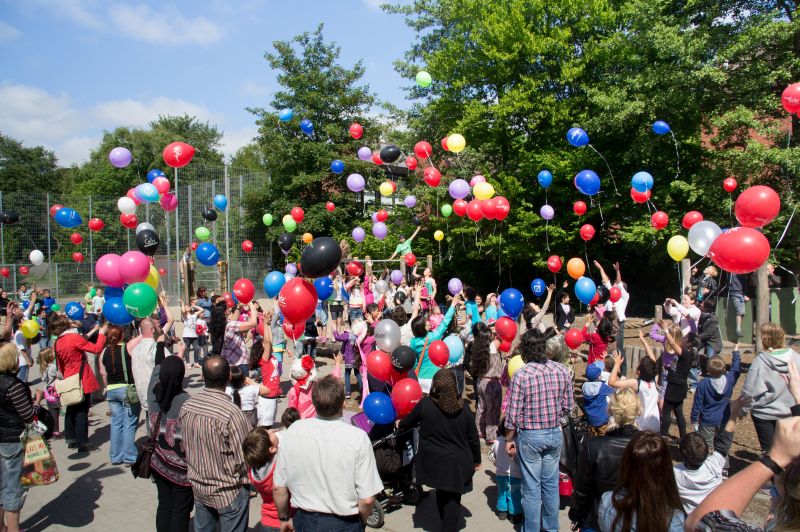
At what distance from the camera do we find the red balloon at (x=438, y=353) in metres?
6.08

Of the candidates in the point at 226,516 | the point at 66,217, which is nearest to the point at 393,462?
the point at 226,516

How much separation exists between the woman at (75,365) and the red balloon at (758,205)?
7.68 metres

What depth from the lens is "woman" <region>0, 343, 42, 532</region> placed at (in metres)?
4.24

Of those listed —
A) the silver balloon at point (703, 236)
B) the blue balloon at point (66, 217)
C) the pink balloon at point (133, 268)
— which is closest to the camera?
the pink balloon at point (133, 268)

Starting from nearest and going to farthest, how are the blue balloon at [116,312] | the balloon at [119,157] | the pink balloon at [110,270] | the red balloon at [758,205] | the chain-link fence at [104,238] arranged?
1. the red balloon at [758,205]
2. the pink balloon at [110,270]
3. the blue balloon at [116,312]
4. the balloon at [119,157]
5. the chain-link fence at [104,238]

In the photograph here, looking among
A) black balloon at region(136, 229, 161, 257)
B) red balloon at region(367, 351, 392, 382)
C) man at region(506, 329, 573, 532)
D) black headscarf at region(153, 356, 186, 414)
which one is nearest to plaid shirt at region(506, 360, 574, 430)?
man at region(506, 329, 573, 532)

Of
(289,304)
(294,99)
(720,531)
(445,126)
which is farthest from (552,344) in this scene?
(294,99)

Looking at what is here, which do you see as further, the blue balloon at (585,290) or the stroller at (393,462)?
the blue balloon at (585,290)

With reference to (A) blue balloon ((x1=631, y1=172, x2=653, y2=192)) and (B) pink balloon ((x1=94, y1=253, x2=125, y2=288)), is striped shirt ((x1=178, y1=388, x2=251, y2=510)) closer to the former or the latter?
(B) pink balloon ((x1=94, y1=253, x2=125, y2=288))

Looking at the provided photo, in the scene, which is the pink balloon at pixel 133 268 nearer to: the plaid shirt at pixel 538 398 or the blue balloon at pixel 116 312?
the blue balloon at pixel 116 312

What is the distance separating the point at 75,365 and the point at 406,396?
410cm

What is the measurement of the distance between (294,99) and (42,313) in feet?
45.3

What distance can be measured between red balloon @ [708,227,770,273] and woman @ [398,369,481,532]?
134 inches

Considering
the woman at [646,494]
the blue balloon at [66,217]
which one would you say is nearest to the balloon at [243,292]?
the woman at [646,494]
